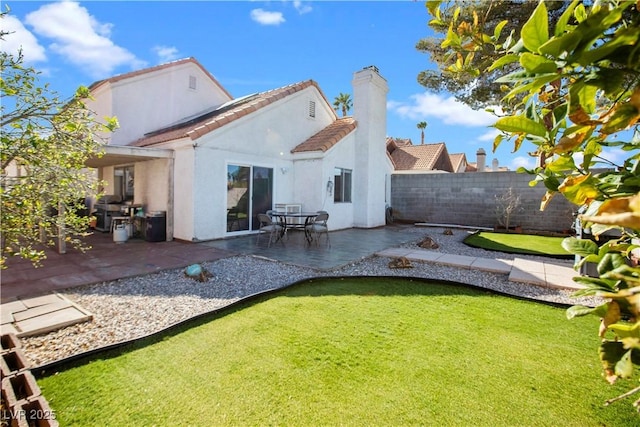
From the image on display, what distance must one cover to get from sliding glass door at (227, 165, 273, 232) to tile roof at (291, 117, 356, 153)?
2.14m

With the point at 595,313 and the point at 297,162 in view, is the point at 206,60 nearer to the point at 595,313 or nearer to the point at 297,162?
the point at 297,162

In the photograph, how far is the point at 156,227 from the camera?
10.8 metres

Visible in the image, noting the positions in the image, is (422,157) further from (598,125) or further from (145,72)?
(598,125)

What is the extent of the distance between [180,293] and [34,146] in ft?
13.2

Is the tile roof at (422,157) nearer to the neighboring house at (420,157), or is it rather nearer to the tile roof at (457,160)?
the neighboring house at (420,157)

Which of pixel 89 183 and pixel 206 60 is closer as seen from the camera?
pixel 89 183

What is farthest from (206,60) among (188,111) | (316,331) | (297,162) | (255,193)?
(316,331)

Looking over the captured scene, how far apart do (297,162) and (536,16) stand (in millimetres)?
13647

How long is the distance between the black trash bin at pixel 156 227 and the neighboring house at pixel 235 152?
210 mm

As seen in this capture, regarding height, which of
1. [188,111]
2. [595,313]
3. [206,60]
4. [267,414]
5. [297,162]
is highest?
[206,60]

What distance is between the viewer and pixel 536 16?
0.76 meters

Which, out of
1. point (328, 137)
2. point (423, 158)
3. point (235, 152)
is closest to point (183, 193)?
point (235, 152)

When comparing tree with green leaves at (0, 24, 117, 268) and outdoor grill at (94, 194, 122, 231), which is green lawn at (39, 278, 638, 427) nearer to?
tree with green leaves at (0, 24, 117, 268)

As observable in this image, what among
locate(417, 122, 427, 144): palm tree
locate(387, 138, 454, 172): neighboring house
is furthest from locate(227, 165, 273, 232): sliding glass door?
locate(417, 122, 427, 144): palm tree
